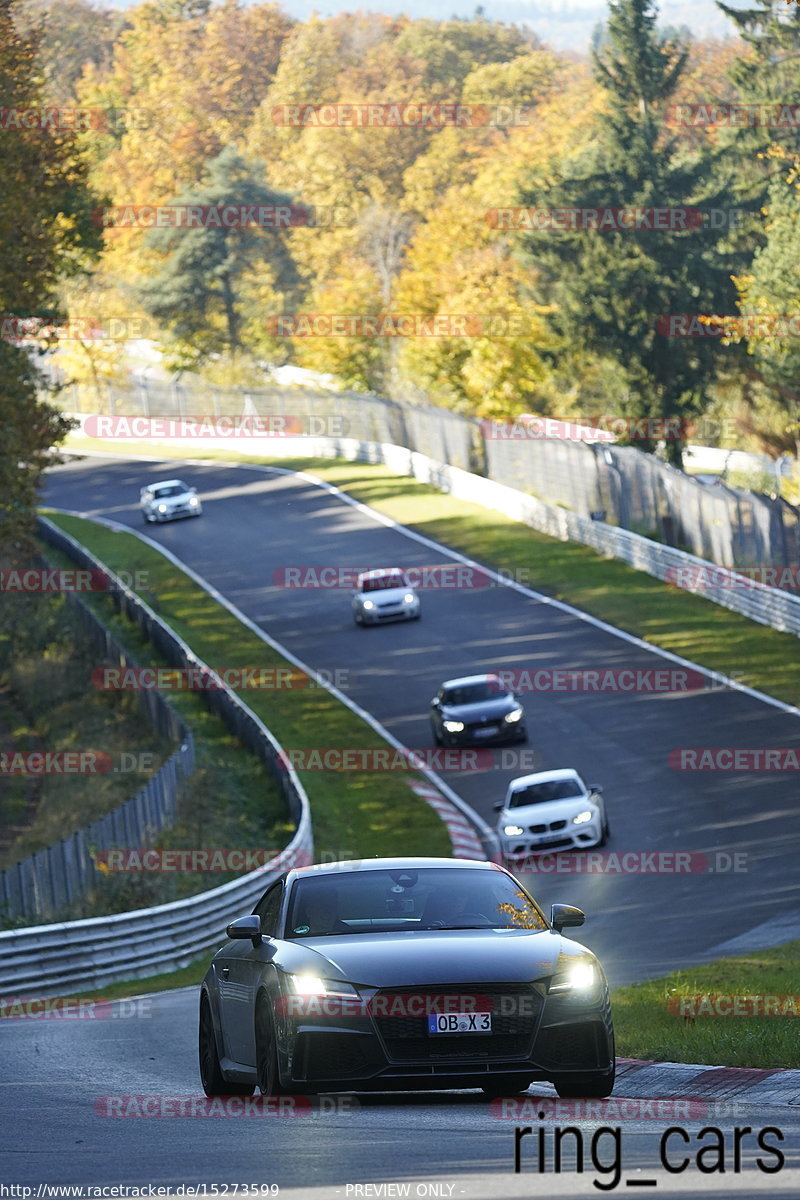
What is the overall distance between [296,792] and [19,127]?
637 inches

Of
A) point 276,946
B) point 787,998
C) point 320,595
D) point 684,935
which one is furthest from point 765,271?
point 276,946

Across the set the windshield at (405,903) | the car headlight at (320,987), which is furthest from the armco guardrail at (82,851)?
the car headlight at (320,987)

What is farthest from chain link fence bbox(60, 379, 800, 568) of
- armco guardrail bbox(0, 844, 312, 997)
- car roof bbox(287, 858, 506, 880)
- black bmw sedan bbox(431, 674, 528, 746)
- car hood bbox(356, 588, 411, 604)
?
car roof bbox(287, 858, 506, 880)

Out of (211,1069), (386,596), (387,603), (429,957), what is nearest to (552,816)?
(211,1069)

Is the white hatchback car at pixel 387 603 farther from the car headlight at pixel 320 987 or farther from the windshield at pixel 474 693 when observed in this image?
the car headlight at pixel 320 987

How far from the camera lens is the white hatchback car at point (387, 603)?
47.1 m

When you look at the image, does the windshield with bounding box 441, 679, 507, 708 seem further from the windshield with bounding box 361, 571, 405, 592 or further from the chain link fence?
the windshield with bounding box 361, 571, 405, 592

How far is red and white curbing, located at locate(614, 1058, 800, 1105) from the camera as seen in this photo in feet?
31.4

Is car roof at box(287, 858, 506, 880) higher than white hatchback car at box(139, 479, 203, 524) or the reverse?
higher

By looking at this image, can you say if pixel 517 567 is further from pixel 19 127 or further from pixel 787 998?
pixel 787 998

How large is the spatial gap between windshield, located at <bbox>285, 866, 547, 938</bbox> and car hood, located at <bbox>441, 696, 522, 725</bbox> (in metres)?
24.1

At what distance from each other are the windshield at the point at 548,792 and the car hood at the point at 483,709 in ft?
21.2

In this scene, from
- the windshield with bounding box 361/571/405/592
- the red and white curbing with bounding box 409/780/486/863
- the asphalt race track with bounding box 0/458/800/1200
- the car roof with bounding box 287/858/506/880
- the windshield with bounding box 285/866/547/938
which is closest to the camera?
the asphalt race track with bounding box 0/458/800/1200

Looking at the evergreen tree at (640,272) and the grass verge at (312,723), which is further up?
the evergreen tree at (640,272)
